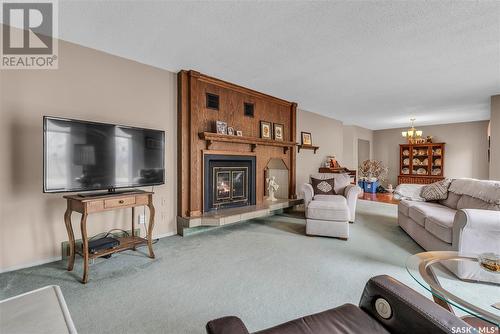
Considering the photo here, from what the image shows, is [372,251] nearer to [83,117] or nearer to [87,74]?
[83,117]

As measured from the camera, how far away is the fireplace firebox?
3760 mm

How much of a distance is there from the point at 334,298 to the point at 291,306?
380 millimetres

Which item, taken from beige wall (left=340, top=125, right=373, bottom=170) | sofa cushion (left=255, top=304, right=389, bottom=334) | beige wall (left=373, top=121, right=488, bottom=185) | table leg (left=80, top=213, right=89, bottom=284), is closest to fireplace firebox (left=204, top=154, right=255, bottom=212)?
table leg (left=80, top=213, right=89, bottom=284)

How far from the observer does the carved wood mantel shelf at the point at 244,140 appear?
3594 millimetres

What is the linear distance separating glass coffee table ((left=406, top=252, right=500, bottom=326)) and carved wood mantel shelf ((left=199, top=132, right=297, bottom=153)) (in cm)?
285

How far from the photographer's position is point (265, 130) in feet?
15.2

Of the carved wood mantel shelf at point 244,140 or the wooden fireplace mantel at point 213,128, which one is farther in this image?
the carved wood mantel shelf at point 244,140

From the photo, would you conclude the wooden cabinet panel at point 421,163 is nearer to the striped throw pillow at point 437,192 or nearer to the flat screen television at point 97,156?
the striped throw pillow at point 437,192

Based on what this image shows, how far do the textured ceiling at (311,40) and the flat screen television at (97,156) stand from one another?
1.00 meters

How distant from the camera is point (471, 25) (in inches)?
86.7

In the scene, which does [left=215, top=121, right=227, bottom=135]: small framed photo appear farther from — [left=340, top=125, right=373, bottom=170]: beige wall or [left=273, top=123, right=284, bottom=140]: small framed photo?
[left=340, top=125, right=373, bottom=170]: beige wall

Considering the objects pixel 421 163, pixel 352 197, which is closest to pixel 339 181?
pixel 352 197

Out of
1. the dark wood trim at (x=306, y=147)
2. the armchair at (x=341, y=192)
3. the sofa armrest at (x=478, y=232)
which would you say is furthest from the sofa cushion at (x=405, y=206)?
the dark wood trim at (x=306, y=147)

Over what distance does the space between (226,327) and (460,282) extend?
1.29 meters
